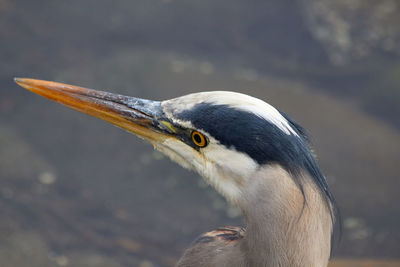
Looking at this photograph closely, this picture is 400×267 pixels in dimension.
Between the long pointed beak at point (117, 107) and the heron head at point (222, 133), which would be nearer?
the heron head at point (222, 133)

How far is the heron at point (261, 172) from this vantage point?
1.60m

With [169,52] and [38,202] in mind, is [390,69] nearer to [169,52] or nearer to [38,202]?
[169,52]

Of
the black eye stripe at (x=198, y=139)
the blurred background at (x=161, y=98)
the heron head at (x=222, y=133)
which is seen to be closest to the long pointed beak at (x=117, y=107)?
the heron head at (x=222, y=133)

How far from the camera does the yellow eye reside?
1727 millimetres

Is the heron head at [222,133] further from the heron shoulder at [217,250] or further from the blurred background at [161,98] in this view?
the blurred background at [161,98]

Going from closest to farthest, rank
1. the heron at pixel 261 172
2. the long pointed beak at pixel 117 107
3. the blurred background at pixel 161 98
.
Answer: the heron at pixel 261 172 < the long pointed beak at pixel 117 107 < the blurred background at pixel 161 98

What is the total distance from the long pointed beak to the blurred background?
1.55 metres

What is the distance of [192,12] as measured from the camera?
4.94 meters

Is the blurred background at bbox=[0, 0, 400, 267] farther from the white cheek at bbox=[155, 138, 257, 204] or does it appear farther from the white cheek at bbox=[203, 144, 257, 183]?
the white cheek at bbox=[203, 144, 257, 183]

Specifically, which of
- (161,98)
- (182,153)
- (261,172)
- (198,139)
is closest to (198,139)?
(198,139)

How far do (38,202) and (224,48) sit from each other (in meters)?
2.32

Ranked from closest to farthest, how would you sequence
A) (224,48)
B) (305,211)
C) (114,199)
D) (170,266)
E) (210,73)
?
(305,211) → (170,266) → (114,199) → (210,73) → (224,48)

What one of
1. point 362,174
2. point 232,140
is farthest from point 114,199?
point 232,140

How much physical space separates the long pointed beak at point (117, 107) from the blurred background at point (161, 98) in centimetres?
155
